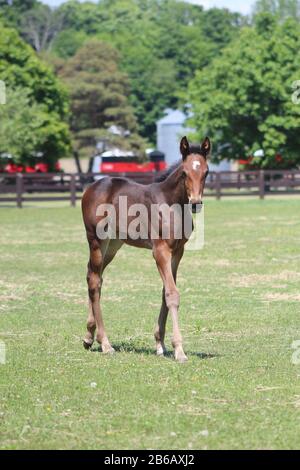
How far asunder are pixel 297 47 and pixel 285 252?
142ft

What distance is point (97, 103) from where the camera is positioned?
271 feet

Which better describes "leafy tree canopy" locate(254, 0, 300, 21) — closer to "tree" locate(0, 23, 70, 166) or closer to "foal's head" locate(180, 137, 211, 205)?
"tree" locate(0, 23, 70, 166)

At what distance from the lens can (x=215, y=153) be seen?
6303 centimetres

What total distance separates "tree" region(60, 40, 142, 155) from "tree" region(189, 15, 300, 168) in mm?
18303

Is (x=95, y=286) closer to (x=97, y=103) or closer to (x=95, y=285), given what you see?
(x=95, y=285)

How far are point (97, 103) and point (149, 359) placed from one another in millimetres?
73436

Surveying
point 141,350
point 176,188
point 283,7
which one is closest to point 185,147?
point 176,188

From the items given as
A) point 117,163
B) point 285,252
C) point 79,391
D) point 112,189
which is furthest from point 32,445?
point 117,163

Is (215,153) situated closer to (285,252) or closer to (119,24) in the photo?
(285,252)

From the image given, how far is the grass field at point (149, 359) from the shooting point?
290 inches

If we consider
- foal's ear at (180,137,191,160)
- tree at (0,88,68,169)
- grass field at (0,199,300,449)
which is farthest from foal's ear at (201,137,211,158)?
tree at (0,88,68,169)

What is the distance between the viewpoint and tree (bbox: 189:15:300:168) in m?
59.4

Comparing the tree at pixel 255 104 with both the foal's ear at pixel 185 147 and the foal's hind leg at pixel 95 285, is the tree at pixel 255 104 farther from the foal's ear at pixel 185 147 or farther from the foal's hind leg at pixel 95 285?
the foal's ear at pixel 185 147

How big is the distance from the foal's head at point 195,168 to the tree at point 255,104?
161ft
